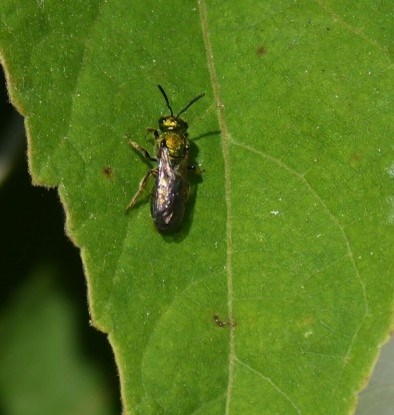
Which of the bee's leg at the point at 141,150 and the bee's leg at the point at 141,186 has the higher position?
the bee's leg at the point at 141,150

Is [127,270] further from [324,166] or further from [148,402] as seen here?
[324,166]

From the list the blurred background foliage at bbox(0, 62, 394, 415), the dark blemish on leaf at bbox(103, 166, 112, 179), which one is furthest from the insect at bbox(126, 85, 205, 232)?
the blurred background foliage at bbox(0, 62, 394, 415)

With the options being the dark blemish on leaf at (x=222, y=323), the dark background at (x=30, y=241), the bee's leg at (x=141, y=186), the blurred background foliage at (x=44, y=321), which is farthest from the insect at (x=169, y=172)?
the blurred background foliage at (x=44, y=321)

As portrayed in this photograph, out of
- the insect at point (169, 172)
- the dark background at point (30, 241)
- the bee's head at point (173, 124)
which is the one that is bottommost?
the dark background at point (30, 241)

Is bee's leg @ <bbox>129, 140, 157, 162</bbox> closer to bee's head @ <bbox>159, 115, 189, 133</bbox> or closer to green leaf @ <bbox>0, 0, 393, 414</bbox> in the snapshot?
green leaf @ <bbox>0, 0, 393, 414</bbox>

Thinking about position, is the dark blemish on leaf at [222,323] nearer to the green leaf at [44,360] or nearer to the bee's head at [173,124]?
the bee's head at [173,124]

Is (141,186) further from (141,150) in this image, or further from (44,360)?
(44,360)
